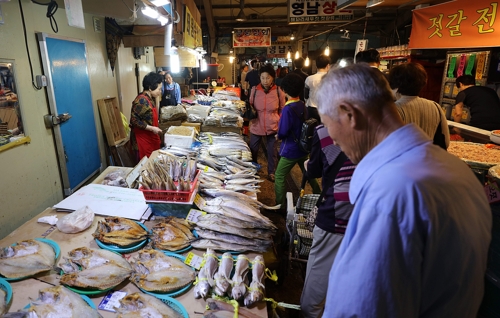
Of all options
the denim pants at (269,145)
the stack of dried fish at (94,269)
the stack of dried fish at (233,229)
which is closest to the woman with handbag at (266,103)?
the denim pants at (269,145)

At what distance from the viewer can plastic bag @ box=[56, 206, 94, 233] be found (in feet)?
8.11

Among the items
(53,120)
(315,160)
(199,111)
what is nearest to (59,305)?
(315,160)

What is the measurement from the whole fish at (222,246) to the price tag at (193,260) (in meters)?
0.12

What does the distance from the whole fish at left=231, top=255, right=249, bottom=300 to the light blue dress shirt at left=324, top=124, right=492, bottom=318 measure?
2.93 feet

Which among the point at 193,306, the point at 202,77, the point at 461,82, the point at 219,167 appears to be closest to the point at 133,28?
the point at 219,167

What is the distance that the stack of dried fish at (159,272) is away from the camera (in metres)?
1.90

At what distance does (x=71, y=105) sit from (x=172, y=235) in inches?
148

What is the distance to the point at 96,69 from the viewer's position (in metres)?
5.91

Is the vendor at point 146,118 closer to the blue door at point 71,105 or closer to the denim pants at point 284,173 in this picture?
the blue door at point 71,105

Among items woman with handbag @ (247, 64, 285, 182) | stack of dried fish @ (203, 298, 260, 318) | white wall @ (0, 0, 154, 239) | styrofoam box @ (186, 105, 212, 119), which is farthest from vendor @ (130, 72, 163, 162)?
stack of dried fish @ (203, 298, 260, 318)

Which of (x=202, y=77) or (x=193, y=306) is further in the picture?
(x=202, y=77)

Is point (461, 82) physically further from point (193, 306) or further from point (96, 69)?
point (96, 69)

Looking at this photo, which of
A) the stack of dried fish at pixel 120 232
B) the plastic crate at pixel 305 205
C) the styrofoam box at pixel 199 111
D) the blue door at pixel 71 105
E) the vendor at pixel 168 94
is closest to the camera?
the stack of dried fish at pixel 120 232

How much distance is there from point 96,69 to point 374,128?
6.22m
